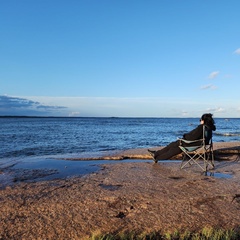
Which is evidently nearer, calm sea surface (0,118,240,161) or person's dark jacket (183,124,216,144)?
person's dark jacket (183,124,216,144)

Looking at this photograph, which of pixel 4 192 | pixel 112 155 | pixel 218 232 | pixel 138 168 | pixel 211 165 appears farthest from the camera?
pixel 112 155

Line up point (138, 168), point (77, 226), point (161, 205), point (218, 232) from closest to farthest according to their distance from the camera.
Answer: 1. point (218, 232)
2. point (77, 226)
3. point (161, 205)
4. point (138, 168)

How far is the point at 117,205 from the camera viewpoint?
15.1 feet

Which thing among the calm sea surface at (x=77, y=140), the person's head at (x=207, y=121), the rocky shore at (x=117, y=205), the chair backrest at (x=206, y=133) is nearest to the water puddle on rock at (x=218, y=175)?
the rocky shore at (x=117, y=205)

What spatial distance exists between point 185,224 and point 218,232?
1.63 feet

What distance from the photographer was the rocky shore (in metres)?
3.82

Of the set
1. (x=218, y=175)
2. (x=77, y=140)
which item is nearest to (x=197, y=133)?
(x=218, y=175)

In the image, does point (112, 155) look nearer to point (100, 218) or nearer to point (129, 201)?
point (129, 201)

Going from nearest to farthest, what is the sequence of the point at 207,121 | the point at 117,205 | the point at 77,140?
the point at 117,205
the point at 207,121
the point at 77,140

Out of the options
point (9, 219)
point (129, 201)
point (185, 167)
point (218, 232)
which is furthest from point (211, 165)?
point (9, 219)

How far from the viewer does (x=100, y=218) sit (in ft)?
13.4

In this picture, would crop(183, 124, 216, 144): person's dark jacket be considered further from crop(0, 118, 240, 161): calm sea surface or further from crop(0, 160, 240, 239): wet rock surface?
crop(0, 118, 240, 161): calm sea surface

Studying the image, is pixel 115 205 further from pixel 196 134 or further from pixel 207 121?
pixel 207 121

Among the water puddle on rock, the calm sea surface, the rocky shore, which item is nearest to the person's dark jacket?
the water puddle on rock
